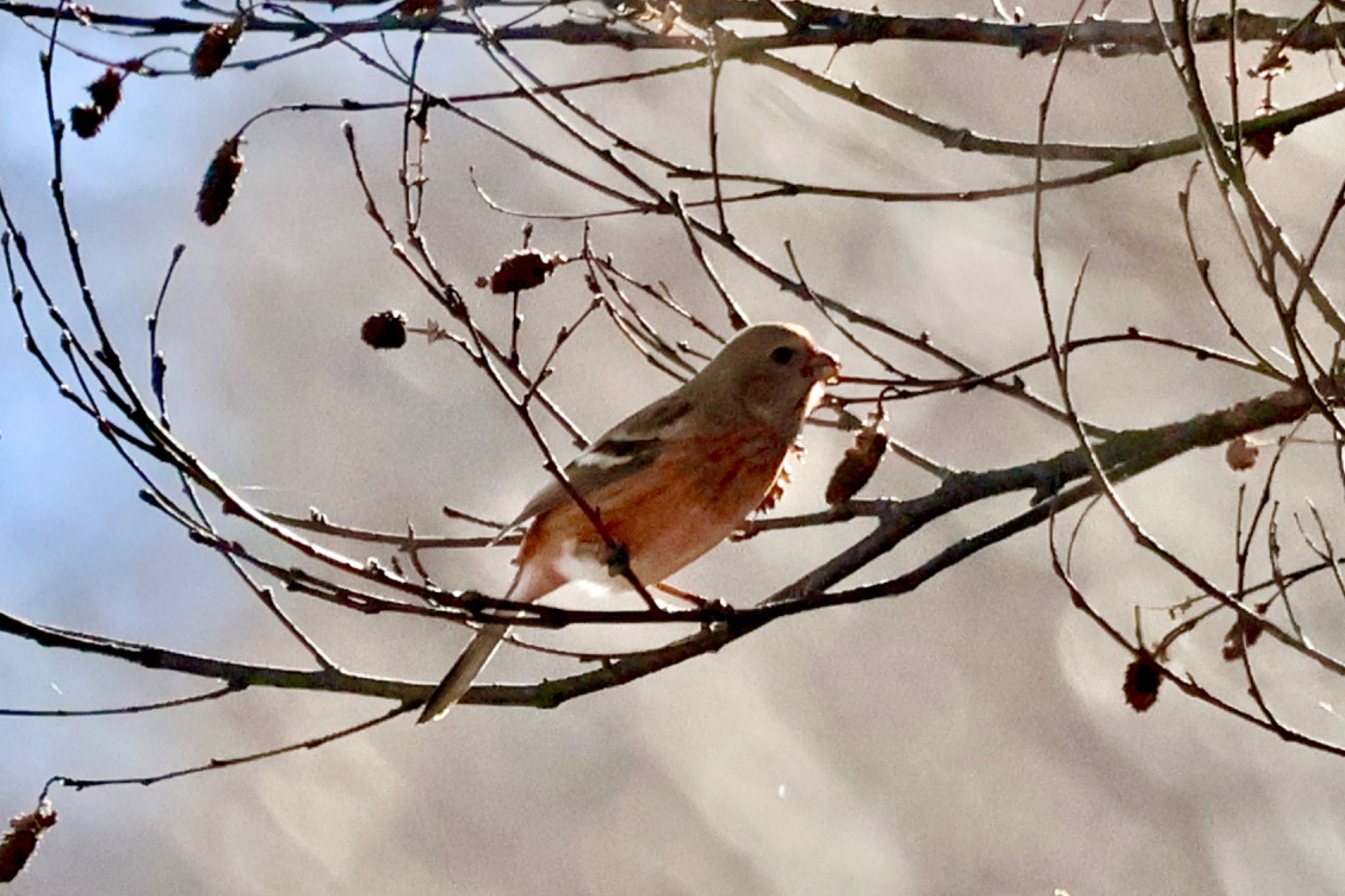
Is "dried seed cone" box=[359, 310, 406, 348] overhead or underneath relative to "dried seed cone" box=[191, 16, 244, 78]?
underneath

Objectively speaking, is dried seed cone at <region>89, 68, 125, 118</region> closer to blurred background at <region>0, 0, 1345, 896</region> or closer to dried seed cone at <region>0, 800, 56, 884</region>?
dried seed cone at <region>0, 800, 56, 884</region>

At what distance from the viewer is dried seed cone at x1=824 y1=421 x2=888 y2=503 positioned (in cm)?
136

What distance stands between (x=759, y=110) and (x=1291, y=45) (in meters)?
1.57

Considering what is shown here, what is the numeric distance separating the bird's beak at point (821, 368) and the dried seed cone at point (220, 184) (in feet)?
2.04

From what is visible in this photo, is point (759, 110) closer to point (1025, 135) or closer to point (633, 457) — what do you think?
point (1025, 135)

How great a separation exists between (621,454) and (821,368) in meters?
0.24

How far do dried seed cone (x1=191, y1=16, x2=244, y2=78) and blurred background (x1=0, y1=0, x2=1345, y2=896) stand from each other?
1.41 m

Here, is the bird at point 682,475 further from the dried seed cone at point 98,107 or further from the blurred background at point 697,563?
the blurred background at point 697,563

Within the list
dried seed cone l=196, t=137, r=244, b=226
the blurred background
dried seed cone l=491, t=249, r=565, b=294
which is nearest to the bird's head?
dried seed cone l=491, t=249, r=565, b=294

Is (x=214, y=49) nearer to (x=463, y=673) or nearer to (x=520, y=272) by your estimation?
(x=520, y=272)

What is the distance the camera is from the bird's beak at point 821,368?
1594mm

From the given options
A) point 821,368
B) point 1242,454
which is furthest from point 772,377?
point 1242,454

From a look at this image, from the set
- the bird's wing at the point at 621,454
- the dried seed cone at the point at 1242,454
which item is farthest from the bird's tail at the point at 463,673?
the dried seed cone at the point at 1242,454

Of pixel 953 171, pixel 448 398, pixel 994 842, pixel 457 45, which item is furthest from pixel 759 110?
pixel 994 842
